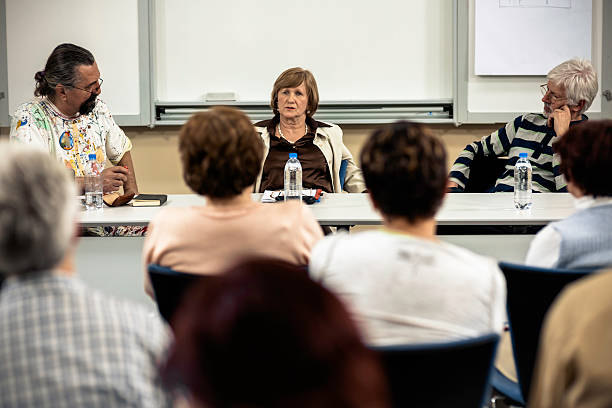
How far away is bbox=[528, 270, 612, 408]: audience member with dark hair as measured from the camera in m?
0.88

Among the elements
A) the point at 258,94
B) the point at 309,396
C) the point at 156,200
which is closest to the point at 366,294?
the point at 309,396

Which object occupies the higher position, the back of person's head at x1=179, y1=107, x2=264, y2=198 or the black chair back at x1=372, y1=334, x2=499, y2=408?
the back of person's head at x1=179, y1=107, x2=264, y2=198

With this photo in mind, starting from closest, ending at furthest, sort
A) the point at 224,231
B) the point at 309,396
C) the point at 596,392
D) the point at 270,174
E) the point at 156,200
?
the point at 309,396, the point at 596,392, the point at 224,231, the point at 156,200, the point at 270,174

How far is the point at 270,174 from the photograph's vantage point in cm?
378

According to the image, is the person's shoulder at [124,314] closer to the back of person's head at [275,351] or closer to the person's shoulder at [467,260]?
the back of person's head at [275,351]

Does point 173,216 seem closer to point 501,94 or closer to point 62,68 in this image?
point 62,68

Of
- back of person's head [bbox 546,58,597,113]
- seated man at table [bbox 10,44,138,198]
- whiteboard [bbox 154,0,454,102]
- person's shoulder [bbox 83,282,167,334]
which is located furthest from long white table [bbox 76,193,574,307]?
whiteboard [bbox 154,0,454,102]

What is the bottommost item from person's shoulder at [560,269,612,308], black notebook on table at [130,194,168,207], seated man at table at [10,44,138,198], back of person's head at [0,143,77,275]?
black notebook on table at [130,194,168,207]

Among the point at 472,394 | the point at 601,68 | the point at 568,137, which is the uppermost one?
the point at 601,68

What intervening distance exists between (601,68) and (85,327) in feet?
14.6

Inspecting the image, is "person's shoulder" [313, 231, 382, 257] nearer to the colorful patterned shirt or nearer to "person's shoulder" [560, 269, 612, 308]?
"person's shoulder" [560, 269, 612, 308]

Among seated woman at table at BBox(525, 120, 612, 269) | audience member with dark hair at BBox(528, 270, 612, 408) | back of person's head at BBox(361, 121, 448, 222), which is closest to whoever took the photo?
audience member with dark hair at BBox(528, 270, 612, 408)

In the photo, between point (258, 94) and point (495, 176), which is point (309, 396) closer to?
point (495, 176)

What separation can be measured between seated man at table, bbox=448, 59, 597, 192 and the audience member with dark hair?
112 inches
